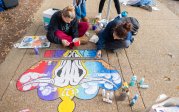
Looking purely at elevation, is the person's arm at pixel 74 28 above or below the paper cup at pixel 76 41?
above

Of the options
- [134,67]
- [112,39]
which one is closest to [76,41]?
[112,39]

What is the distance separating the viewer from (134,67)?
290 cm

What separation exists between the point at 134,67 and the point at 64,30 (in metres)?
1.31

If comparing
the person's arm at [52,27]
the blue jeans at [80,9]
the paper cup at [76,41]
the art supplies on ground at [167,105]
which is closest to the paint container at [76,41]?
the paper cup at [76,41]

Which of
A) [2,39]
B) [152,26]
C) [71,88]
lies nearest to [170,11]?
[152,26]

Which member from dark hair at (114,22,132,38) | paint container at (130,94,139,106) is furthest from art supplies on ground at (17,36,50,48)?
paint container at (130,94,139,106)

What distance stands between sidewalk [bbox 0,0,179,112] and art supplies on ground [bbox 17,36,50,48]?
10cm

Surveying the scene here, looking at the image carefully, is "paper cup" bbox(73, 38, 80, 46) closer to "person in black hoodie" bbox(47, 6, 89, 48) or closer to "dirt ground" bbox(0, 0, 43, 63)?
"person in black hoodie" bbox(47, 6, 89, 48)

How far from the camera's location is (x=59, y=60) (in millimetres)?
2971

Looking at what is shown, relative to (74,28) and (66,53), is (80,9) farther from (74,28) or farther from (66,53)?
(66,53)

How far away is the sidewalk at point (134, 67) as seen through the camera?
7.46 ft

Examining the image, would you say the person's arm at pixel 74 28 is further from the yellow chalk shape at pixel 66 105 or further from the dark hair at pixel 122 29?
the yellow chalk shape at pixel 66 105

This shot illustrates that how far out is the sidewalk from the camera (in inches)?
89.5

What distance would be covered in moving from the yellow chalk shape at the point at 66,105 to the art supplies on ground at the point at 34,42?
127cm
